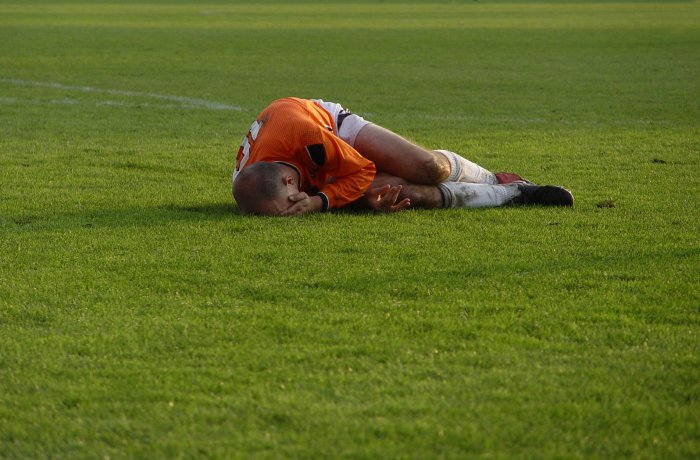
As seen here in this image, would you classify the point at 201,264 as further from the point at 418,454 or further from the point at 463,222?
the point at 418,454

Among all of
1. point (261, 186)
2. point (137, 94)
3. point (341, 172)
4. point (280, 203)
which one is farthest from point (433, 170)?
point (137, 94)

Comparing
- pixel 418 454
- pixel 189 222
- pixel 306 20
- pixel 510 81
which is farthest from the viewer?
pixel 306 20

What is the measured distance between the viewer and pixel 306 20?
157ft

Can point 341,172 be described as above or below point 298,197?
above

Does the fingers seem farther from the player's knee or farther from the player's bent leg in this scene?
the player's knee

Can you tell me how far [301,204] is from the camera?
8062mm

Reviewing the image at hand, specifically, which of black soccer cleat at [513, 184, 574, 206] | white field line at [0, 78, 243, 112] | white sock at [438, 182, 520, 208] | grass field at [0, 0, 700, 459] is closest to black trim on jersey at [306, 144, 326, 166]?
grass field at [0, 0, 700, 459]

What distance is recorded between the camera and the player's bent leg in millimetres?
8406

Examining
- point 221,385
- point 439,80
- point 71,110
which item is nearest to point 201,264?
point 221,385

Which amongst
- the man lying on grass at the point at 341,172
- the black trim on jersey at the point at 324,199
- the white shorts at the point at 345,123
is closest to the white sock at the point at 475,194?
the man lying on grass at the point at 341,172

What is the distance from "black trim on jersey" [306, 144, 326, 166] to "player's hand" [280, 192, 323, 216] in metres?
0.26

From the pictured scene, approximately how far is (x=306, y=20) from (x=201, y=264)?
42.0 meters

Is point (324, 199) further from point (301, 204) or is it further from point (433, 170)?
point (433, 170)

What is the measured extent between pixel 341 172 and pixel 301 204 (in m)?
0.40
